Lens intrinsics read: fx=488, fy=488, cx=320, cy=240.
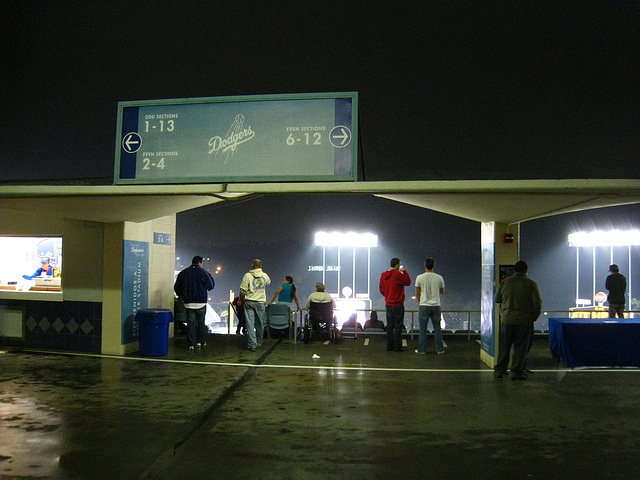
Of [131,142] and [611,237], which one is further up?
[131,142]

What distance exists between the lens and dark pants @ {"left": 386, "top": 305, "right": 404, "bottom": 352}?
968 cm

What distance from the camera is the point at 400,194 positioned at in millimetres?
6391

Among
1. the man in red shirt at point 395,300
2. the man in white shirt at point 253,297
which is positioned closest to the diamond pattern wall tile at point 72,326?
the man in white shirt at point 253,297

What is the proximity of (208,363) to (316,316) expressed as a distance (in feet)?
10.2

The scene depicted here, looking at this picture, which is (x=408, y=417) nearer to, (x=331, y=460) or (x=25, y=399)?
(x=331, y=460)

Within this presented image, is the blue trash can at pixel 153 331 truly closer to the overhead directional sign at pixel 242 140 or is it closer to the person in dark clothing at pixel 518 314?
the overhead directional sign at pixel 242 140

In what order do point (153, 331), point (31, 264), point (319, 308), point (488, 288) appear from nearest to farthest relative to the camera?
point (488, 288)
point (153, 331)
point (31, 264)
point (319, 308)

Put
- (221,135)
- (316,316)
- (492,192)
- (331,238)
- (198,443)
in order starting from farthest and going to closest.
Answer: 1. (331,238)
2. (316,316)
3. (221,135)
4. (492,192)
5. (198,443)

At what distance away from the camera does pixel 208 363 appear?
27.7ft

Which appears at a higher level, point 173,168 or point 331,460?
point 173,168

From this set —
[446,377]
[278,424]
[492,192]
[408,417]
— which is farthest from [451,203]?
[278,424]

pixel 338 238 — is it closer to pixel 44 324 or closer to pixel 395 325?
pixel 395 325

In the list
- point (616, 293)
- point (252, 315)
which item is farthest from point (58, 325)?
point (616, 293)

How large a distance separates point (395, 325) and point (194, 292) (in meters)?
4.00
